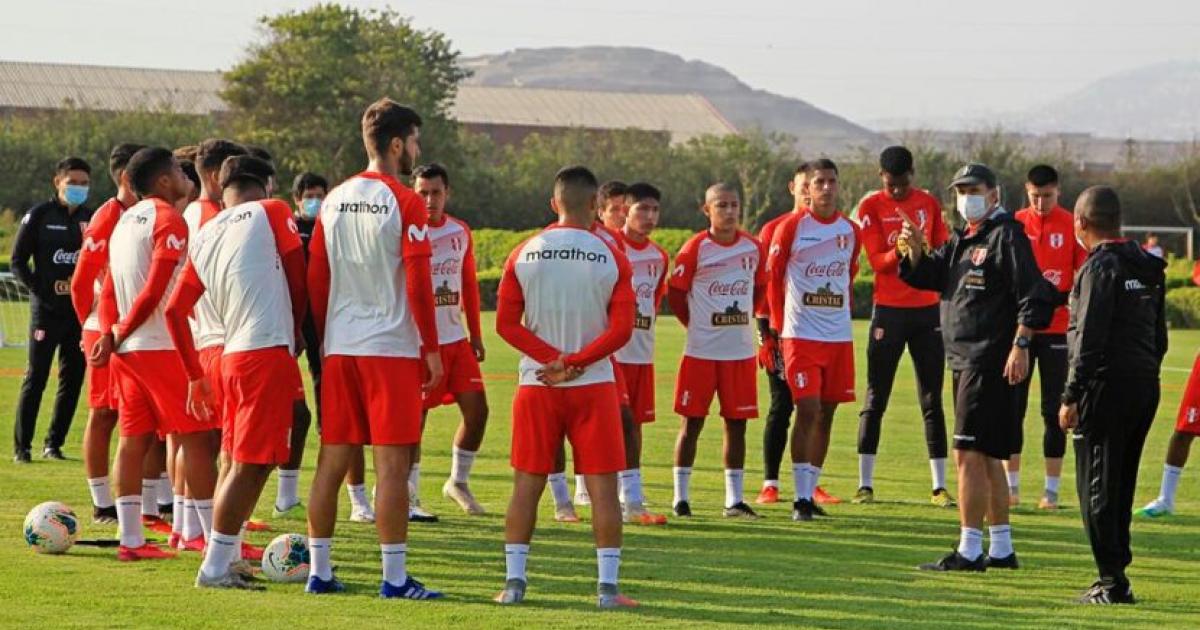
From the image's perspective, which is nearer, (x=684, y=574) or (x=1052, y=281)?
(x=684, y=574)

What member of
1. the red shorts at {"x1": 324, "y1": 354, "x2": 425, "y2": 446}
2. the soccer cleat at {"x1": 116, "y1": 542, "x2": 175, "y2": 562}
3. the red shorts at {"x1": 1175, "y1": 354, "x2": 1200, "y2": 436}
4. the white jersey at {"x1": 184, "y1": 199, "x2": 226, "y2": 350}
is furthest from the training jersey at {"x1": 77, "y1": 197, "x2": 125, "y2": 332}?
the red shorts at {"x1": 1175, "y1": 354, "x2": 1200, "y2": 436}

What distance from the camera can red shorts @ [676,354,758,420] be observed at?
13516 mm

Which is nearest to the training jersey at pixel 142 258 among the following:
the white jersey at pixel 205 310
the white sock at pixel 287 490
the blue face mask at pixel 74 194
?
the white jersey at pixel 205 310

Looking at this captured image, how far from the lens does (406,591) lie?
9.35m

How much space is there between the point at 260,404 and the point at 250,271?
0.70 metres

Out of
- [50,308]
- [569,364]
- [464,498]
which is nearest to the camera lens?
[569,364]

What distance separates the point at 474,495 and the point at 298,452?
1.92 metres

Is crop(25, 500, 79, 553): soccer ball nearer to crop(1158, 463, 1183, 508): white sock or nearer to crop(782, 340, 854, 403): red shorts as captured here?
crop(782, 340, 854, 403): red shorts

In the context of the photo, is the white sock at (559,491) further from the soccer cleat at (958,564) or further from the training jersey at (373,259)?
the training jersey at (373,259)

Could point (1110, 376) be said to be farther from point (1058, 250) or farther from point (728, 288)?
point (1058, 250)

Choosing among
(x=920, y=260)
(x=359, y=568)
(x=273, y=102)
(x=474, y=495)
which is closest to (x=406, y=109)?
(x=359, y=568)

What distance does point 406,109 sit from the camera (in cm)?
930

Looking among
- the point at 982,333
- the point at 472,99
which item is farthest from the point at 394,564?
the point at 472,99

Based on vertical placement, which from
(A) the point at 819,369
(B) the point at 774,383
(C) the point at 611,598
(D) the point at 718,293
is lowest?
(C) the point at 611,598
